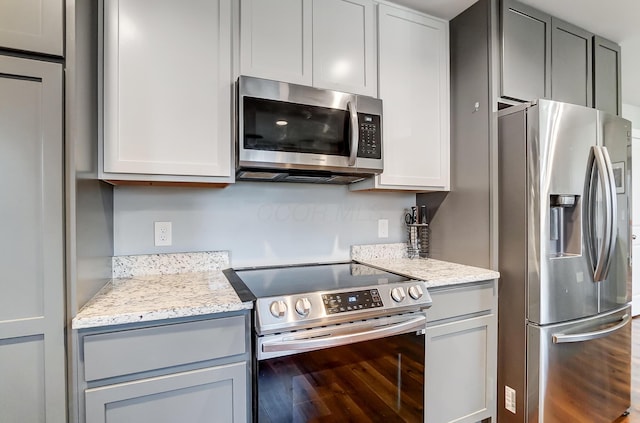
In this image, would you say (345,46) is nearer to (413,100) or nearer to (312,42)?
(312,42)

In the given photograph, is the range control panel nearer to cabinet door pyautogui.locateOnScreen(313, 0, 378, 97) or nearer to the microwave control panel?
the microwave control panel

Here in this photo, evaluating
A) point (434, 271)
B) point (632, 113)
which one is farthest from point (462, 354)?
point (632, 113)

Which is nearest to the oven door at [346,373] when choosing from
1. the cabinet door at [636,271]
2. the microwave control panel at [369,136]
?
Answer: the microwave control panel at [369,136]

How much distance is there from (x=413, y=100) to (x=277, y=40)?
2.72 ft

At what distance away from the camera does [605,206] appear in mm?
1679

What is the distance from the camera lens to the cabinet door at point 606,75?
6.91ft

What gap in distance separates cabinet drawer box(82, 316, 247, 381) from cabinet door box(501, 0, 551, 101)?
72.0 inches

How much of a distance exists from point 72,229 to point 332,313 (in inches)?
35.8

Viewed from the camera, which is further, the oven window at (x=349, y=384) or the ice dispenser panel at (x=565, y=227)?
the ice dispenser panel at (x=565, y=227)

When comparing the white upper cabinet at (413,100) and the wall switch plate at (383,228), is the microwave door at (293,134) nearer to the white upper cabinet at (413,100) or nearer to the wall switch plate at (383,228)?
the white upper cabinet at (413,100)

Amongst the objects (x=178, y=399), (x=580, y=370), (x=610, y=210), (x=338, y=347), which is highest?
(x=610, y=210)

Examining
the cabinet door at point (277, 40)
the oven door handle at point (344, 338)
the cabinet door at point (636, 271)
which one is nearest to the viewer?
the oven door handle at point (344, 338)

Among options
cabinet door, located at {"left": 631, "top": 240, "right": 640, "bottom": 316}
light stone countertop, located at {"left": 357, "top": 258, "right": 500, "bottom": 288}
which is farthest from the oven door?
cabinet door, located at {"left": 631, "top": 240, "right": 640, "bottom": 316}

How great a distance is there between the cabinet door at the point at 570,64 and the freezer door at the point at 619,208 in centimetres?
31
